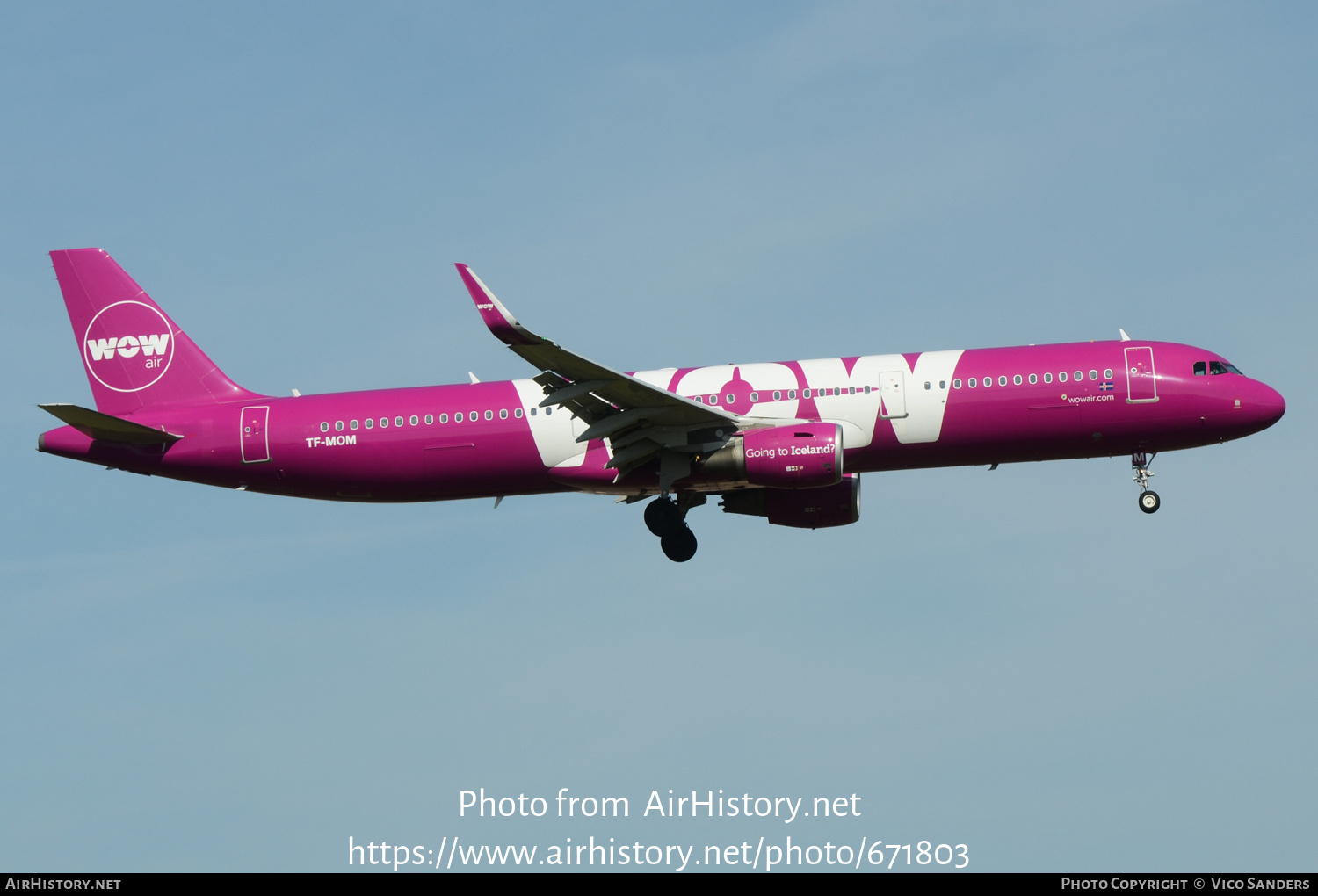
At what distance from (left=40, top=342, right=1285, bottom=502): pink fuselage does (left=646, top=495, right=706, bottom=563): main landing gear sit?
3.61 feet

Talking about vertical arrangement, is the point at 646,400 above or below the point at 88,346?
below

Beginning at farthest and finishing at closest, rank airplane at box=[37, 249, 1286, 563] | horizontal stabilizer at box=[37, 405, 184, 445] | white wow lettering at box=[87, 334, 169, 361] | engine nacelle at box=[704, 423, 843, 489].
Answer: white wow lettering at box=[87, 334, 169, 361]
horizontal stabilizer at box=[37, 405, 184, 445]
airplane at box=[37, 249, 1286, 563]
engine nacelle at box=[704, 423, 843, 489]

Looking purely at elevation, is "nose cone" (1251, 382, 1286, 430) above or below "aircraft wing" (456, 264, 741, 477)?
above

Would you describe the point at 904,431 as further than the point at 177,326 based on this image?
No

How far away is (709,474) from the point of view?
123ft

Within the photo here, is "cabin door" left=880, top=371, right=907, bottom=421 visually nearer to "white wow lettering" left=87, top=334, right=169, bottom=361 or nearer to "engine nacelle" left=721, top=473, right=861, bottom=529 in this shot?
"engine nacelle" left=721, top=473, right=861, bottom=529

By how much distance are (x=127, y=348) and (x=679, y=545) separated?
16.9m

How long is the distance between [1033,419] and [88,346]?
26.4 metres

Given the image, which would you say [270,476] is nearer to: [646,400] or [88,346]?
[88,346]

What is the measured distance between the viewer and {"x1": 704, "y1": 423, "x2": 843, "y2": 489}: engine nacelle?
118ft

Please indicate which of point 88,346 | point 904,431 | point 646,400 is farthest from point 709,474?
point 88,346

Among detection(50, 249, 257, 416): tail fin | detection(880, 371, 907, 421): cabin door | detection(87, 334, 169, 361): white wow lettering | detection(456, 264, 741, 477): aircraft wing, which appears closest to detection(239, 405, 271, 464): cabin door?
detection(50, 249, 257, 416): tail fin

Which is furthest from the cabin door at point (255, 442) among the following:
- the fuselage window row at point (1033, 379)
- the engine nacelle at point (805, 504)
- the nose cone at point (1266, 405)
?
the nose cone at point (1266, 405)

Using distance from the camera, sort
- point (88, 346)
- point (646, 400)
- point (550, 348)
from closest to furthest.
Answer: point (550, 348), point (646, 400), point (88, 346)
